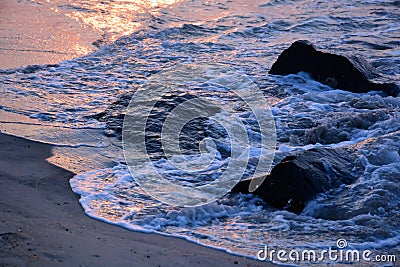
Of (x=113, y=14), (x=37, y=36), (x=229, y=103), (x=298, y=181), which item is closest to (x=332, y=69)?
(x=229, y=103)

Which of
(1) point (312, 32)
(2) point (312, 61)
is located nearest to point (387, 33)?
(1) point (312, 32)

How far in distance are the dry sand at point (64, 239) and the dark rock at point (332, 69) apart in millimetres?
4743

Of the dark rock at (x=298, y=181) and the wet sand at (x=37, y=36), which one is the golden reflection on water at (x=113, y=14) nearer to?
the wet sand at (x=37, y=36)

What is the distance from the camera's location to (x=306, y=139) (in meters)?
6.52

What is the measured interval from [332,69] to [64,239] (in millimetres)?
5650

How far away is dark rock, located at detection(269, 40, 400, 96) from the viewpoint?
817 centimetres

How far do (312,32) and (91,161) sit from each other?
25.6 feet

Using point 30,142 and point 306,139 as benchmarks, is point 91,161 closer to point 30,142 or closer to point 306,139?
point 30,142

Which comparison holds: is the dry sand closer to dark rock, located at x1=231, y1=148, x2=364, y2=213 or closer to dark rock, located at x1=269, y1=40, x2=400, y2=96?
dark rock, located at x1=231, y1=148, x2=364, y2=213

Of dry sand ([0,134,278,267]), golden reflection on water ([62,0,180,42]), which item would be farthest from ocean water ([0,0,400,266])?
dry sand ([0,134,278,267])

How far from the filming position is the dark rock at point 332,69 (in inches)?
322

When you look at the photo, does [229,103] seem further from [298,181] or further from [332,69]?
[298,181]

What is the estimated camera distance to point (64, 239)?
3.84m

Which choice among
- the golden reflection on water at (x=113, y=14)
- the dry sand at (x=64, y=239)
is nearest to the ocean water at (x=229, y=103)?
the golden reflection on water at (x=113, y=14)
